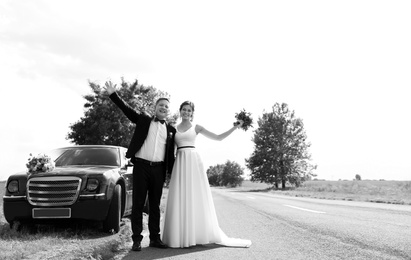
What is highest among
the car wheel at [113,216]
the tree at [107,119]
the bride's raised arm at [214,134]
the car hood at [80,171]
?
the tree at [107,119]

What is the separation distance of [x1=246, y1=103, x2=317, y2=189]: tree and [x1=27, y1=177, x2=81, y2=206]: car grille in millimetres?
45610

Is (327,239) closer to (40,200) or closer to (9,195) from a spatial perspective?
(40,200)

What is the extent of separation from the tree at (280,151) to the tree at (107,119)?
21.2 meters

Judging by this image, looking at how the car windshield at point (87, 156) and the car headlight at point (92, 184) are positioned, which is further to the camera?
the car windshield at point (87, 156)

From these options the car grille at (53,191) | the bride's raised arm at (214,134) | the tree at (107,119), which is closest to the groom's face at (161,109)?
the bride's raised arm at (214,134)

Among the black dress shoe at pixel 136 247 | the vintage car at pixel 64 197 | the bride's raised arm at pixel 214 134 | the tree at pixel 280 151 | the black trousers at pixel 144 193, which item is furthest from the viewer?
the tree at pixel 280 151

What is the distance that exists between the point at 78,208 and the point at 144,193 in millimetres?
1506

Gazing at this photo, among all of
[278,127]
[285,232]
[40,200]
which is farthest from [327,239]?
[278,127]

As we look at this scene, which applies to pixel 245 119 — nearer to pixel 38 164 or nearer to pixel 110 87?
pixel 110 87

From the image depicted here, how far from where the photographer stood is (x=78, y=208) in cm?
577

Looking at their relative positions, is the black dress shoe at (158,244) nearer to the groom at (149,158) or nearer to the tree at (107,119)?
the groom at (149,158)

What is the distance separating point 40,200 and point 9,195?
0.56 metres

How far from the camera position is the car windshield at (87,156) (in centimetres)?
716

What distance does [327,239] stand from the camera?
205 inches
